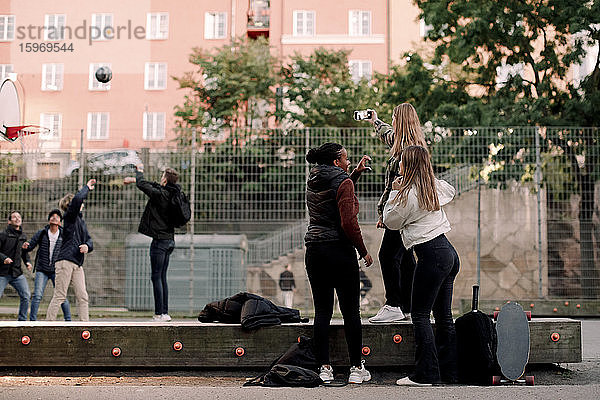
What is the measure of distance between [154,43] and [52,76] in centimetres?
516

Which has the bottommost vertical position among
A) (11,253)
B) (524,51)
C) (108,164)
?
(11,253)

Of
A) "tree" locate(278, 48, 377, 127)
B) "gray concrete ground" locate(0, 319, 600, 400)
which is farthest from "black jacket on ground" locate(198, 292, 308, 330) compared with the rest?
"tree" locate(278, 48, 377, 127)

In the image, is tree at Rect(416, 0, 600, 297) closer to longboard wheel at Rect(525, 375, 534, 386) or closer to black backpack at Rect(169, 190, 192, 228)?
black backpack at Rect(169, 190, 192, 228)

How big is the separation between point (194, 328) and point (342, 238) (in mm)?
1667

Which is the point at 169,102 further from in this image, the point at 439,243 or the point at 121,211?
the point at 439,243

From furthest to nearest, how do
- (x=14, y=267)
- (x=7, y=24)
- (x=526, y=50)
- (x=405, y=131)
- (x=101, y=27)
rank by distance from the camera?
(x=101, y=27) < (x=7, y=24) < (x=526, y=50) < (x=14, y=267) < (x=405, y=131)

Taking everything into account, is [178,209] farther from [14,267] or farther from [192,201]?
[192,201]

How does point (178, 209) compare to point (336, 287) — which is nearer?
point (336, 287)

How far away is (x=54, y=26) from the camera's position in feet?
94.4

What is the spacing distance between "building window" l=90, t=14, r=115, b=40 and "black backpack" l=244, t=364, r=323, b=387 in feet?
87.7

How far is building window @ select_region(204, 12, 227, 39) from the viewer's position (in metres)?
35.0

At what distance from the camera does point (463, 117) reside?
55.2 feet

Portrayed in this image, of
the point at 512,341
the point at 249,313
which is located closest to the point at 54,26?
the point at 249,313

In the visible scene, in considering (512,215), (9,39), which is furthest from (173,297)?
(9,39)
